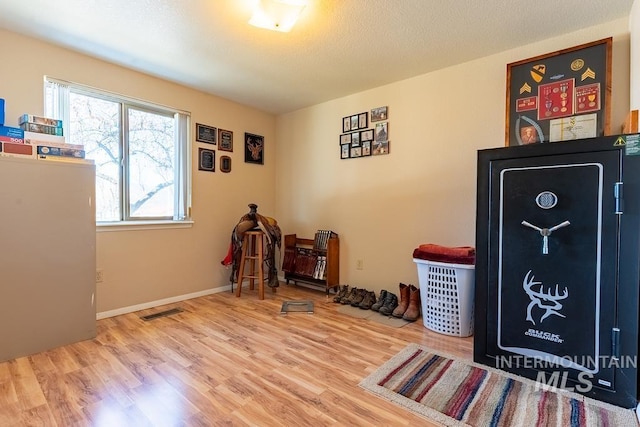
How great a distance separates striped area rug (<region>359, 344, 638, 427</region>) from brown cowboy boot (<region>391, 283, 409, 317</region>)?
Result: 82cm

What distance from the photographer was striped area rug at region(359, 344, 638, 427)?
1419 mm

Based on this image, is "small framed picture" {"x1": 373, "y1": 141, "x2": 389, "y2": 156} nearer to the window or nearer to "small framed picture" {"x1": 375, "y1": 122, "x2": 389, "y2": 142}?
"small framed picture" {"x1": 375, "y1": 122, "x2": 389, "y2": 142}

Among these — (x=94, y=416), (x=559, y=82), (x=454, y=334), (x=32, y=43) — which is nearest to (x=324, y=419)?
(x=94, y=416)

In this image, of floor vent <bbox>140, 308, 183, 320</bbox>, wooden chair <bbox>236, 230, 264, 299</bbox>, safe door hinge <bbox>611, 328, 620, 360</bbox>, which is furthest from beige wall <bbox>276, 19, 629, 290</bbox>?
floor vent <bbox>140, 308, 183, 320</bbox>

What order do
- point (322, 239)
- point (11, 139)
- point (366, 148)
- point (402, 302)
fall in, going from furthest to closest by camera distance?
point (322, 239), point (366, 148), point (402, 302), point (11, 139)

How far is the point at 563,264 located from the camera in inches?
65.7

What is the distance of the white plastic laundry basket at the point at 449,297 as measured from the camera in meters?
2.37

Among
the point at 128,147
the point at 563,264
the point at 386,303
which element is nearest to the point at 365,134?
the point at 386,303

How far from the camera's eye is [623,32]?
6.79 feet

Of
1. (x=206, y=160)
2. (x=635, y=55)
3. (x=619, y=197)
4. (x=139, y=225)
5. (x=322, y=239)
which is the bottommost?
(x=322, y=239)

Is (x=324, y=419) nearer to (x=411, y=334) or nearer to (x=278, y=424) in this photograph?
(x=278, y=424)

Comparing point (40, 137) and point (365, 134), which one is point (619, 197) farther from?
point (40, 137)

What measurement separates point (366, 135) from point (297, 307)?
Answer: 6.57 ft

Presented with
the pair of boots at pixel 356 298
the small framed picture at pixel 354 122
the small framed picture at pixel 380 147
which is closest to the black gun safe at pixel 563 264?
the pair of boots at pixel 356 298
